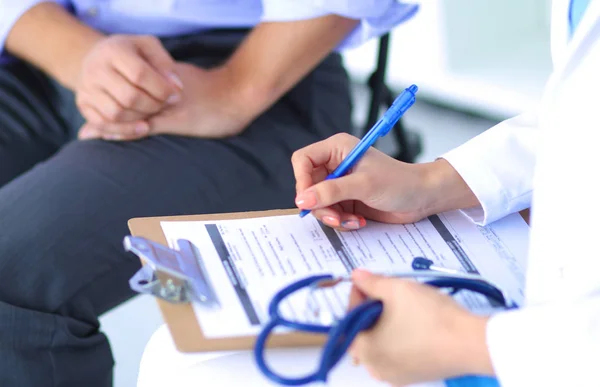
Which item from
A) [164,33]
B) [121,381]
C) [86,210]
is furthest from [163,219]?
[121,381]

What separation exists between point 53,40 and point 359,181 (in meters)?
0.63

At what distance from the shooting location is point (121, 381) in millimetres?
1360

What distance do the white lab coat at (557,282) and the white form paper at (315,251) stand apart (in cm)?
5

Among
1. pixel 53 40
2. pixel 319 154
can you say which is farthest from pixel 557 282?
pixel 53 40

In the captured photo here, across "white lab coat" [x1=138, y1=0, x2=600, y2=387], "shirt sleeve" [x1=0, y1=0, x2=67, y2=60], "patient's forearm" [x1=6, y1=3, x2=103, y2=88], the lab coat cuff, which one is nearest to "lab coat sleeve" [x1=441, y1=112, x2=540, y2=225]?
the lab coat cuff

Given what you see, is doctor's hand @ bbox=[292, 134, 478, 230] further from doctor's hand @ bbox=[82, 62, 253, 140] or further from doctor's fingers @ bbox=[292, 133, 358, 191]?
doctor's hand @ bbox=[82, 62, 253, 140]

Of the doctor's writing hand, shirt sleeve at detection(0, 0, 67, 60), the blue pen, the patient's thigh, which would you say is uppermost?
the blue pen

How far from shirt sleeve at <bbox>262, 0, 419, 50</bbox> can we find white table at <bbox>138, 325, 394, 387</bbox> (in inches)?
19.9

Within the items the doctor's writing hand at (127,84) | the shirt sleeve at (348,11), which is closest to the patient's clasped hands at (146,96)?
the doctor's writing hand at (127,84)

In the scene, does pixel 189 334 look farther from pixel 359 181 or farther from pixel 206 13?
pixel 206 13

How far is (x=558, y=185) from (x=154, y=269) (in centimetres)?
33

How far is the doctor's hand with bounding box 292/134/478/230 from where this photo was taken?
69cm

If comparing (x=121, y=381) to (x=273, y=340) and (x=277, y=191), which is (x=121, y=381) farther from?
(x=273, y=340)

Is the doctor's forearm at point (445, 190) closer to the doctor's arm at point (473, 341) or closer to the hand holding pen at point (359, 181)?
the hand holding pen at point (359, 181)
